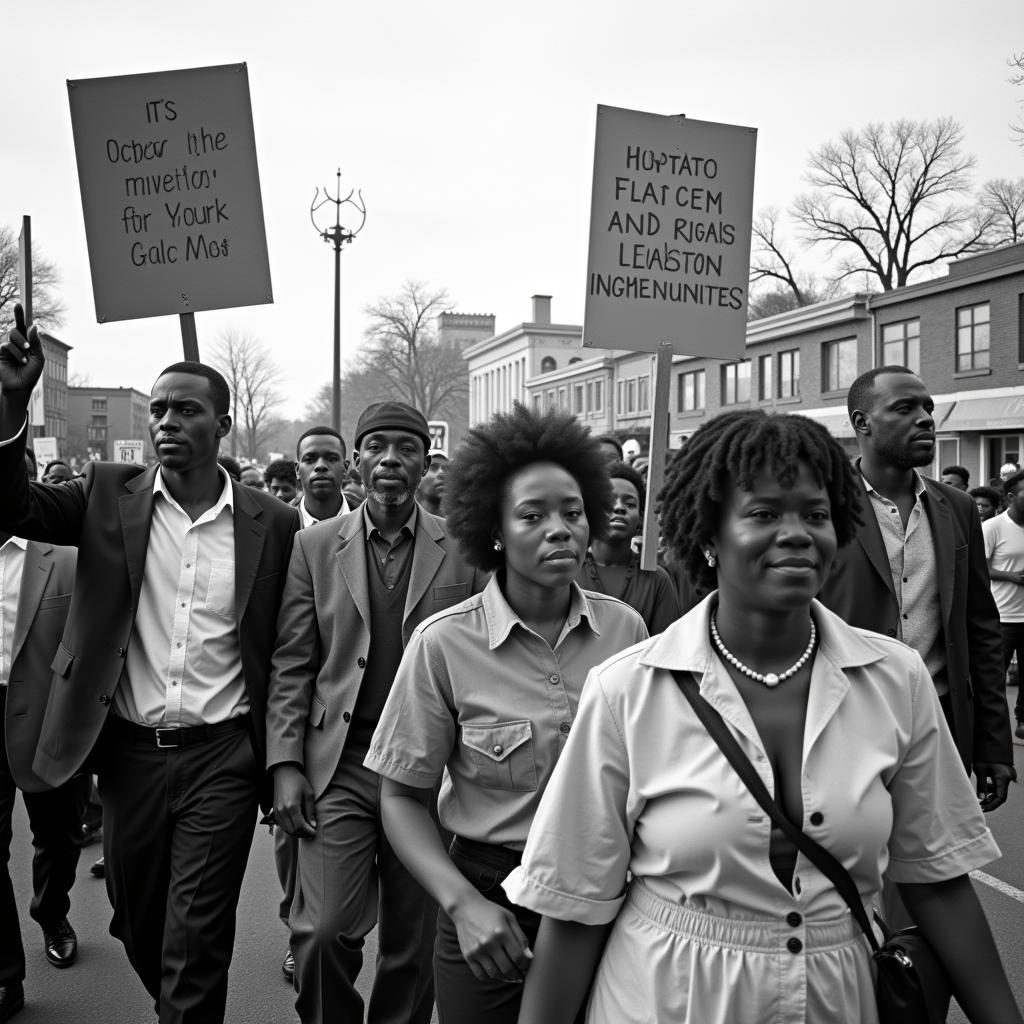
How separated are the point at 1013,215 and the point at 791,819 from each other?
4988cm

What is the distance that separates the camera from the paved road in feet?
14.4

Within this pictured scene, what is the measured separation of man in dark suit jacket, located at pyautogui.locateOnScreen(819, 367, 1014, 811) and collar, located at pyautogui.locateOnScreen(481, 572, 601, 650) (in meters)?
1.39

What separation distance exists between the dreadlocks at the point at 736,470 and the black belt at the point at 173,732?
210cm

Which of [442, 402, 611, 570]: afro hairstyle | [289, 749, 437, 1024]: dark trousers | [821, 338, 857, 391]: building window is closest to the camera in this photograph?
[442, 402, 611, 570]: afro hairstyle

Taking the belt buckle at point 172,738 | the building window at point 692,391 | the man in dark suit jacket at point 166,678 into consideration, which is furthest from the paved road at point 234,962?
the building window at point 692,391

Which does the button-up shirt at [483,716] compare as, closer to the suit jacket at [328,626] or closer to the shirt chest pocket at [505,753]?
the shirt chest pocket at [505,753]

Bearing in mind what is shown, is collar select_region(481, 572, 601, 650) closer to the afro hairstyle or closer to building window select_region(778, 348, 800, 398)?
the afro hairstyle

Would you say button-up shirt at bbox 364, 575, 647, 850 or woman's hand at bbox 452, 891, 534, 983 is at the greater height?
button-up shirt at bbox 364, 575, 647, 850

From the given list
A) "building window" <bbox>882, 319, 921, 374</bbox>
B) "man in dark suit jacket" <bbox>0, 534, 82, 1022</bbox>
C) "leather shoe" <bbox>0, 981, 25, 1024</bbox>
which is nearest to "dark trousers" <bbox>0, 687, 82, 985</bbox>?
"man in dark suit jacket" <bbox>0, 534, 82, 1022</bbox>

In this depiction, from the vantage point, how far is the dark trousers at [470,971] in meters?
2.71

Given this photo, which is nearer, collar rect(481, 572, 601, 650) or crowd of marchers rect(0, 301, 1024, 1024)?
crowd of marchers rect(0, 301, 1024, 1024)

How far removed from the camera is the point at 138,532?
393cm

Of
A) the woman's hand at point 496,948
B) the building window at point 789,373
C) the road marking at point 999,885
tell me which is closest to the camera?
the woman's hand at point 496,948

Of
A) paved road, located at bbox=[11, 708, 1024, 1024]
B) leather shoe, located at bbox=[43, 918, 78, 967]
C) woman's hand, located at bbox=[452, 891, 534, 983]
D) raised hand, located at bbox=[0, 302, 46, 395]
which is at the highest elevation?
raised hand, located at bbox=[0, 302, 46, 395]
